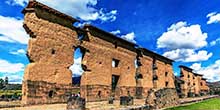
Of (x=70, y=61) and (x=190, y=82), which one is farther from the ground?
(x=70, y=61)

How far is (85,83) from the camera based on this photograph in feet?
75.3

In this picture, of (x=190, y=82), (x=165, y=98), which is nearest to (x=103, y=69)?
(x=165, y=98)

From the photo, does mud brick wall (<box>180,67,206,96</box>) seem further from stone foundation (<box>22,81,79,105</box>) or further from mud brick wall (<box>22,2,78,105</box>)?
stone foundation (<box>22,81,79,105</box>)

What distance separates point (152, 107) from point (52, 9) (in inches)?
427

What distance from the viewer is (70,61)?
21.6 metres

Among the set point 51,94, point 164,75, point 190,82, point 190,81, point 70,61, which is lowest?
point 51,94

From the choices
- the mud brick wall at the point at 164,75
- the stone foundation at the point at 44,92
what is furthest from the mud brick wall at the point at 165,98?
the mud brick wall at the point at 164,75

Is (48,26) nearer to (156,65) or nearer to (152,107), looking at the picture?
(152,107)

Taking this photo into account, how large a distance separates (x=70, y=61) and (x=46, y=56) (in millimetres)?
2834

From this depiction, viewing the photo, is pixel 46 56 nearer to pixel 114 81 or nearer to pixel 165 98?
pixel 165 98

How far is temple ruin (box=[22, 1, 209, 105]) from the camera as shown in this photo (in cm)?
1836

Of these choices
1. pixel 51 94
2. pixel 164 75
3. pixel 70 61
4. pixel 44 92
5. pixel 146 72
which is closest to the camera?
pixel 44 92

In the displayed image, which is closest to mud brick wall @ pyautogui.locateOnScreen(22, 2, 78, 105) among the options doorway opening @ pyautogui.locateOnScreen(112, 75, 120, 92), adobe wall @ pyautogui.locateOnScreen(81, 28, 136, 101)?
adobe wall @ pyautogui.locateOnScreen(81, 28, 136, 101)

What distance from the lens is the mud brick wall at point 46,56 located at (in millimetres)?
18125
